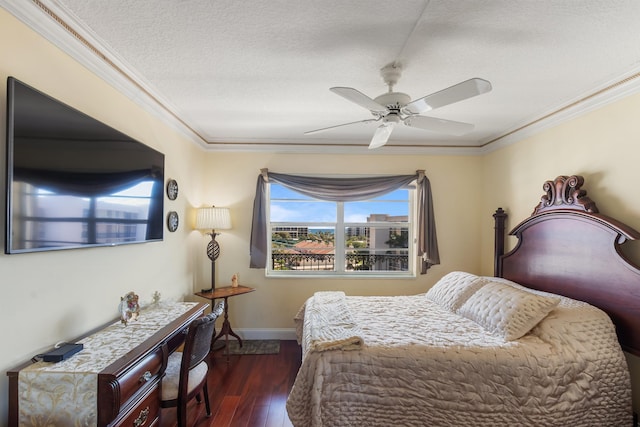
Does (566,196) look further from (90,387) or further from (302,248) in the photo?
(90,387)

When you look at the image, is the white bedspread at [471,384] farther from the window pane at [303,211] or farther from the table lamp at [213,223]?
the window pane at [303,211]

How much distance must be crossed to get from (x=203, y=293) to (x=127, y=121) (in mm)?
1837

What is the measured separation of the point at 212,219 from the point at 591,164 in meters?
3.52

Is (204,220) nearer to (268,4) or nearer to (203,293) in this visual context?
(203,293)

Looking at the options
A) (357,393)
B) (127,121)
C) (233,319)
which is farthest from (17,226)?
(233,319)

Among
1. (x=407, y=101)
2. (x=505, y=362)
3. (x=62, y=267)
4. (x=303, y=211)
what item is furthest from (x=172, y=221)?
(x=505, y=362)

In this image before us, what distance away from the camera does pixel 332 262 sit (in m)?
3.92

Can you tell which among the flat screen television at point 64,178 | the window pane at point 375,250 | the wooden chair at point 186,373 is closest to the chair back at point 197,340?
the wooden chair at point 186,373

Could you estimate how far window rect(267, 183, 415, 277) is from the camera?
3906mm

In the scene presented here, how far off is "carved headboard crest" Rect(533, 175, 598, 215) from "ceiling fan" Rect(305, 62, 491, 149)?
38.5 inches

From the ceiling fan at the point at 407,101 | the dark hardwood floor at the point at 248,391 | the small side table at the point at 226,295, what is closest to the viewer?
the ceiling fan at the point at 407,101

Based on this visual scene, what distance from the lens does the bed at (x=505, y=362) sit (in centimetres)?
178

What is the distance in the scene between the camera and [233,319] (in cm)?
373

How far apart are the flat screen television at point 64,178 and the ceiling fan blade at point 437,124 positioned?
1.94 metres
